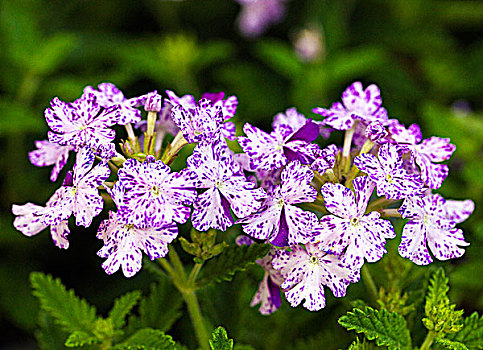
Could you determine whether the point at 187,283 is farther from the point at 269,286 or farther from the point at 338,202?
the point at 338,202

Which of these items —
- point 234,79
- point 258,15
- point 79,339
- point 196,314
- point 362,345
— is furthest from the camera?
point 258,15

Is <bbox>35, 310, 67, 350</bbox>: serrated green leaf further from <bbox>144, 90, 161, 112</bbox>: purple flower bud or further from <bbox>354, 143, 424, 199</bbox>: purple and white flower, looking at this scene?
<bbox>354, 143, 424, 199</bbox>: purple and white flower

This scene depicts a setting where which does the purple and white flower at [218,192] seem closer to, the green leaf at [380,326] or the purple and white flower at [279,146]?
the purple and white flower at [279,146]

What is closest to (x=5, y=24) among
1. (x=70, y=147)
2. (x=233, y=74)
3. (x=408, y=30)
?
(x=233, y=74)

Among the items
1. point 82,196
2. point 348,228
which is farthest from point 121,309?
point 348,228

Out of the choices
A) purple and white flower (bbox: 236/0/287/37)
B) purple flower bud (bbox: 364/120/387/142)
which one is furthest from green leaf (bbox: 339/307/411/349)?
purple and white flower (bbox: 236/0/287/37)

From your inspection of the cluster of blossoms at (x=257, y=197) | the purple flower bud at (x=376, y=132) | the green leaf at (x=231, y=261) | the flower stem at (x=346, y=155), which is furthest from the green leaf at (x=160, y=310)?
the purple flower bud at (x=376, y=132)

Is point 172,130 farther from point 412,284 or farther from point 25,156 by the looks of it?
point 25,156
